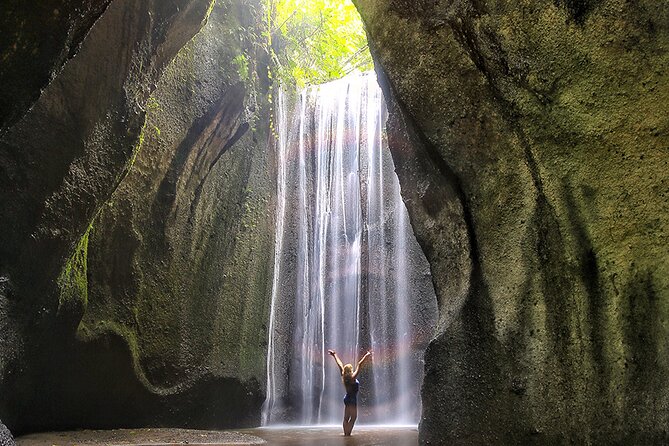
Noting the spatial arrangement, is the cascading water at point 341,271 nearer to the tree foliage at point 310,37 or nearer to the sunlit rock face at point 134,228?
the tree foliage at point 310,37

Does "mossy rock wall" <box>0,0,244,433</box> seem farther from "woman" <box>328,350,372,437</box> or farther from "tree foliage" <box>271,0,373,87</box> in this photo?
"tree foliage" <box>271,0,373,87</box>

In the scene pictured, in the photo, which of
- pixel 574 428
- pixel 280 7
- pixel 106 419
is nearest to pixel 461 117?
pixel 574 428

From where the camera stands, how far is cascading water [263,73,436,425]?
513 inches

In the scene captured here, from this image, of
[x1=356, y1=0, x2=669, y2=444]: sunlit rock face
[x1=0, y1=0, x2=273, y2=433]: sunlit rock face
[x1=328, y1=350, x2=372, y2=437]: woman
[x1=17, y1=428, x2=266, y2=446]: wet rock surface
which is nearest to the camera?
[x1=356, y1=0, x2=669, y2=444]: sunlit rock face

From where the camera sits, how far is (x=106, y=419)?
7.80 m

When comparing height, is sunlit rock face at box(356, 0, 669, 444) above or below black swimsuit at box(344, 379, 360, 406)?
above

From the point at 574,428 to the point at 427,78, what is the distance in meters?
2.79

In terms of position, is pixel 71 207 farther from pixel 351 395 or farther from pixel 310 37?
pixel 310 37

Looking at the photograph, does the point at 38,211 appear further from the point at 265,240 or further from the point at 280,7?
the point at 280,7

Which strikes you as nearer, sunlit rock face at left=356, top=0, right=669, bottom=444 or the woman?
sunlit rock face at left=356, top=0, right=669, bottom=444

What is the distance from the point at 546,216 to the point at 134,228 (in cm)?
640

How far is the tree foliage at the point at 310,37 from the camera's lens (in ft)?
42.9

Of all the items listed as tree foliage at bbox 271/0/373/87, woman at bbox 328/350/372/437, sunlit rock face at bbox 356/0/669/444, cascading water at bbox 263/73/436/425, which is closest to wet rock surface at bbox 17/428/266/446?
woman at bbox 328/350/372/437

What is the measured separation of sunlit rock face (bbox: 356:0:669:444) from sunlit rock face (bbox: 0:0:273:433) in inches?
114
